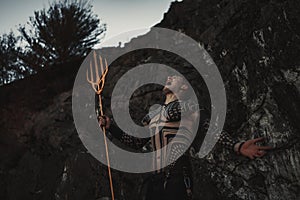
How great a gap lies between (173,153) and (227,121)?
2.71m

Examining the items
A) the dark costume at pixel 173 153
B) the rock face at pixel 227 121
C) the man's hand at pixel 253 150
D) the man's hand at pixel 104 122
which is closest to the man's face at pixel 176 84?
the dark costume at pixel 173 153

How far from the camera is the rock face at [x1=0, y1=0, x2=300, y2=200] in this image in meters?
4.83

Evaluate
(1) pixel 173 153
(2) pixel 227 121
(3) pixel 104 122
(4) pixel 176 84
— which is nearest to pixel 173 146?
Result: (1) pixel 173 153

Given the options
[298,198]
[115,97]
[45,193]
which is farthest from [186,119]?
[45,193]

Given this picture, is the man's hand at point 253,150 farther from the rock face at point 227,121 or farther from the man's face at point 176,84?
the rock face at point 227,121

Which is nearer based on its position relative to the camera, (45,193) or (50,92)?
(45,193)

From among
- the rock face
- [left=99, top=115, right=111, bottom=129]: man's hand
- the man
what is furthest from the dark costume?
the rock face

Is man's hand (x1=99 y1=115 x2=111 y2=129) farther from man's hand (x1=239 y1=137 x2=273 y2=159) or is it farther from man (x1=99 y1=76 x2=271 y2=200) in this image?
man's hand (x1=239 y1=137 x2=273 y2=159)

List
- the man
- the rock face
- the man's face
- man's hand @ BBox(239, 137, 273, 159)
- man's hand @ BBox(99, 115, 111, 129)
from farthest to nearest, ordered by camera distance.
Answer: the rock face, man's hand @ BBox(99, 115, 111, 129), the man's face, the man, man's hand @ BBox(239, 137, 273, 159)

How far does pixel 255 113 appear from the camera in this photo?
202 inches

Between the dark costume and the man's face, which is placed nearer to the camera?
the dark costume

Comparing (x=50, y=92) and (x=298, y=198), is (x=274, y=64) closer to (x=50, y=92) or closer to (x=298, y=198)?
(x=298, y=198)

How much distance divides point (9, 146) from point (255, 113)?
5479 mm

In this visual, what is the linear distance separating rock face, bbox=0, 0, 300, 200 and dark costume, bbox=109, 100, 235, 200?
6.81 ft
